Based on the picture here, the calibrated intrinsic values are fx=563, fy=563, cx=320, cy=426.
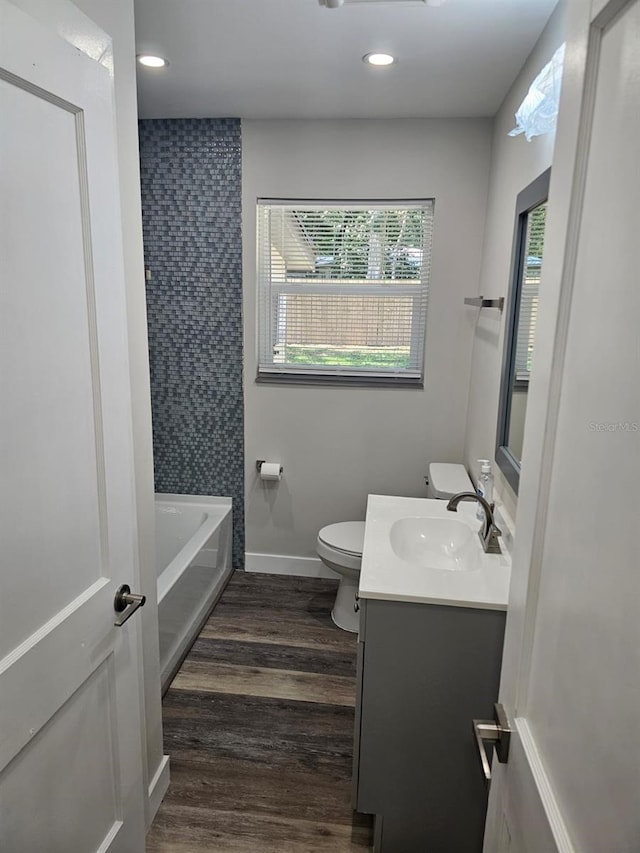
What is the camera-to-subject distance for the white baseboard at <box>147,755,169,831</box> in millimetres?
1791

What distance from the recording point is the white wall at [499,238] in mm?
1884

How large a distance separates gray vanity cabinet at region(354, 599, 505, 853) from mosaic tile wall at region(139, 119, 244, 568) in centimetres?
190

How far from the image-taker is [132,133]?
4.79 feet

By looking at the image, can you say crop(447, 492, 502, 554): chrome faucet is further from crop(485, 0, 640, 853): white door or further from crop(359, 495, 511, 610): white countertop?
crop(485, 0, 640, 853): white door

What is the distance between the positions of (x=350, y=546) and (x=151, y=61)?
2.27m

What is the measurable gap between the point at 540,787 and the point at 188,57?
2517mm

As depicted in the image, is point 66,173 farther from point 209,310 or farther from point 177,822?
point 209,310

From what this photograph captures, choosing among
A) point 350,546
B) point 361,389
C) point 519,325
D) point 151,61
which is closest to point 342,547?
point 350,546

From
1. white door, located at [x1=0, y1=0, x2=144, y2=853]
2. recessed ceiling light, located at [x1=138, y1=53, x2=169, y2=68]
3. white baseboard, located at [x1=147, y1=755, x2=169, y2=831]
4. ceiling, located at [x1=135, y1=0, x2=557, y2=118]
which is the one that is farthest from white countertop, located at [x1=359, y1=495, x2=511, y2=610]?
recessed ceiling light, located at [x1=138, y1=53, x2=169, y2=68]

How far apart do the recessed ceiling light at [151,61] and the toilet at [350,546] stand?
213cm

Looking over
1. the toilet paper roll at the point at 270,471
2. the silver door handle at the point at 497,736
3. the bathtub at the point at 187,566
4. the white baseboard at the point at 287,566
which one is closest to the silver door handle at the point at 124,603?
the silver door handle at the point at 497,736

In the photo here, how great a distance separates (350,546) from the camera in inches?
110

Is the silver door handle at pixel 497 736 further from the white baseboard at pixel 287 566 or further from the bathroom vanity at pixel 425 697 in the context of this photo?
the white baseboard at pixel 287 566

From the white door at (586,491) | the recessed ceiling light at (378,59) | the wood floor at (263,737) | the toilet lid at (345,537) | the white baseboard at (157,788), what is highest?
the recessed ceiling light at (378,59)
